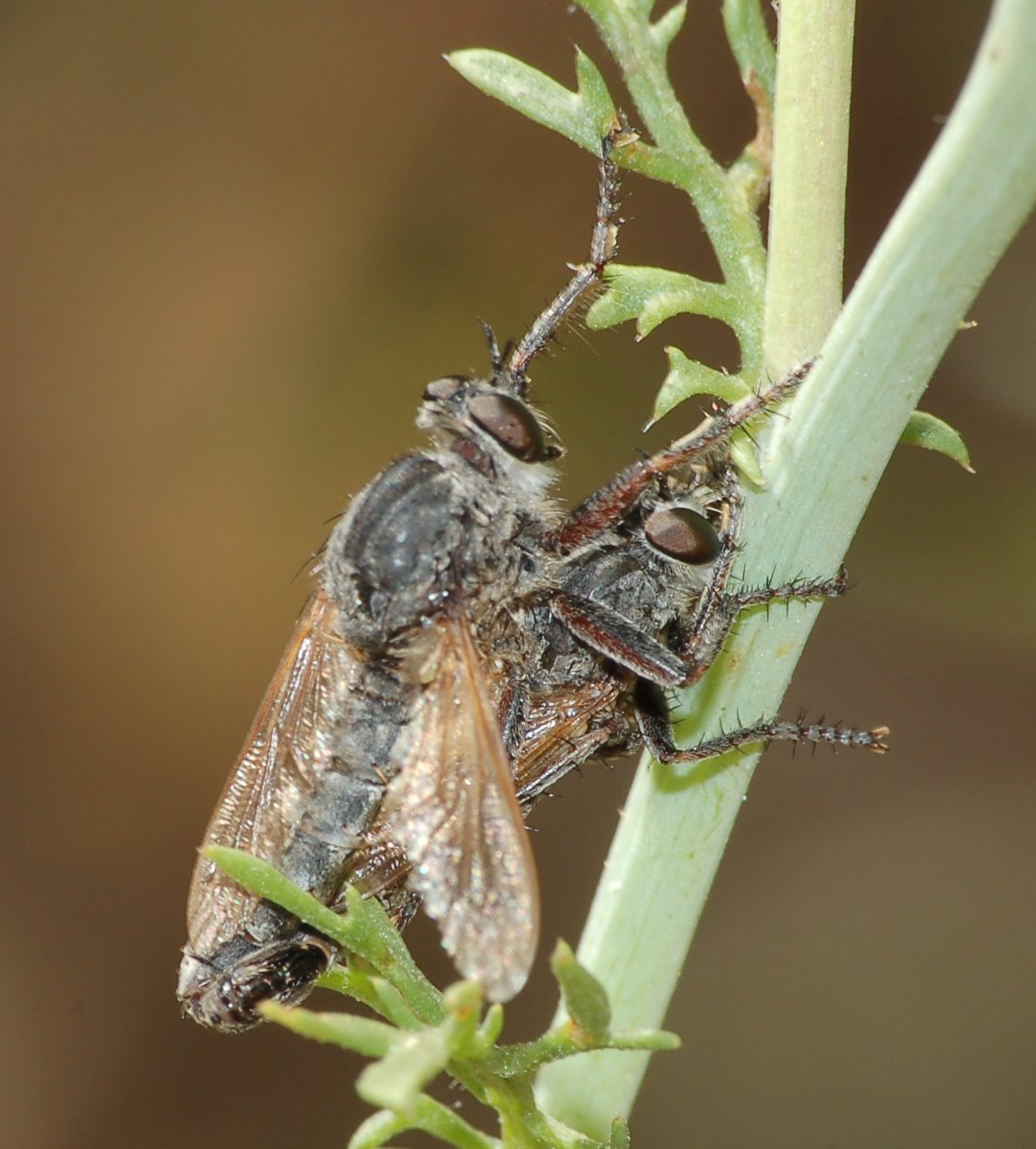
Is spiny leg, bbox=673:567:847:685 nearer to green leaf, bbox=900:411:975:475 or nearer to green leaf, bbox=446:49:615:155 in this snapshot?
green leaf, bbox=900:411:975:475

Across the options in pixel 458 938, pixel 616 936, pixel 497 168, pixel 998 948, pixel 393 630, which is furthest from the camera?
pixel 497 168

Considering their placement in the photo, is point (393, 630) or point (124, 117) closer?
point (393, 630)

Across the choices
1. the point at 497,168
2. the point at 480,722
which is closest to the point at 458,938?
the point at 480,722

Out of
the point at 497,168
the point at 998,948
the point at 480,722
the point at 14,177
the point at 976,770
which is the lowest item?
the point at 480,722

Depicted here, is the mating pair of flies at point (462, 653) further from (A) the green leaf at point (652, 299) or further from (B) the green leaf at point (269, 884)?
(B) the green leaf at point (269, 884)

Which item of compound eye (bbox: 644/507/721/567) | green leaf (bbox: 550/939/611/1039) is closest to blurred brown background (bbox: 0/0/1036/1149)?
compound eye (bbox: 644/507/721/567)

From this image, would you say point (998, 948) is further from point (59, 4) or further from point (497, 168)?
point (59, 4)

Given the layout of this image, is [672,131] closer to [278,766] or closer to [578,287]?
[578,287]

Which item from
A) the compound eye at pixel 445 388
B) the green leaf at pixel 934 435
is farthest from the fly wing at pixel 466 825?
the green leaf at pixel 934 435
